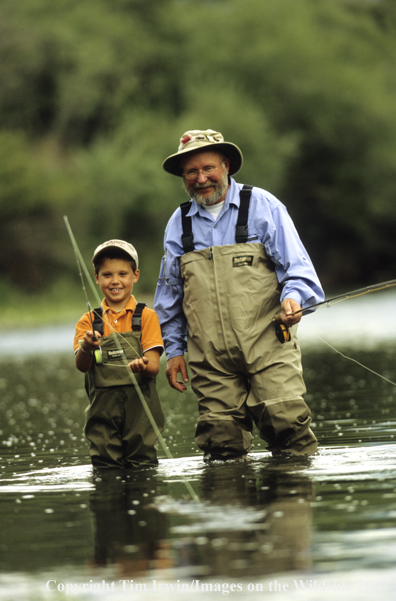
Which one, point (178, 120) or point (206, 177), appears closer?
point (206, 177)

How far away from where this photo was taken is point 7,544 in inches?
143

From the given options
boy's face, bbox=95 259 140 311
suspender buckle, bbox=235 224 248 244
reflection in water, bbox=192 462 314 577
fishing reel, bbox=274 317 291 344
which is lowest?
reflection in water, bbox=192 462 314 577

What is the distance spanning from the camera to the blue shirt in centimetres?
513

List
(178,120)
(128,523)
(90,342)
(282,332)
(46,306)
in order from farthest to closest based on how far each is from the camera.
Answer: (178,120), (46,306), (282,332), (90,342), (128,523)

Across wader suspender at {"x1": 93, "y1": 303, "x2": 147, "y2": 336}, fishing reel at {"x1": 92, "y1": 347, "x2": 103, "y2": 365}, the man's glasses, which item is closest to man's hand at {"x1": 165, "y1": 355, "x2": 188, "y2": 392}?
wader suspender at {"x1": 93, "y1": 303, "x2": 147, "y2": 336}

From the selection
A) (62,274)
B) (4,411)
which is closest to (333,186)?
(62,274)

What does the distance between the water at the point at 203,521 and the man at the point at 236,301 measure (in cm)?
21

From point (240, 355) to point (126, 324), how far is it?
1.97 feet

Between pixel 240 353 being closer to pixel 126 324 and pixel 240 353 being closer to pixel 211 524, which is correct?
pixel 126 324

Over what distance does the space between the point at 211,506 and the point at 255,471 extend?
2.70ft

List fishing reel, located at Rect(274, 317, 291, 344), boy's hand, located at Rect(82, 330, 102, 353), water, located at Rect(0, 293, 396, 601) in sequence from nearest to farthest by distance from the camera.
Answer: water, located at Rect(0, 293, 396, 601) → boy's hand, located at Rect(82, 330, 102, 353) → fishing reel, located at Rect(274, 317, 291, 344)

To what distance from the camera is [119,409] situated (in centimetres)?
518

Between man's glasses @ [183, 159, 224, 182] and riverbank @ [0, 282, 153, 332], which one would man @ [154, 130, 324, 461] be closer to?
man's glasses @ [183, 159, 224, 182]

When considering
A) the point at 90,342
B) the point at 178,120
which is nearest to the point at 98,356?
the point at 90,342
